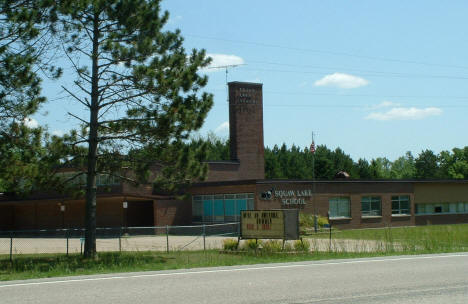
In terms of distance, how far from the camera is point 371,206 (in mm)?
47438

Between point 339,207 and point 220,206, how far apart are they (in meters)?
9.17

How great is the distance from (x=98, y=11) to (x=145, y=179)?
631 cm

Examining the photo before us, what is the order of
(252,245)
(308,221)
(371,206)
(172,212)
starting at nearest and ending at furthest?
(252,245) → (308,221) → (172,212) → (371,206)

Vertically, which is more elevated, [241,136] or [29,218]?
[241,136]

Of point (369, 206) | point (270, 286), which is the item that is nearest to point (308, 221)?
point (369, 206)

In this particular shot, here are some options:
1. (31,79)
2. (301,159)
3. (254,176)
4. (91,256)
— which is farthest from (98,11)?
(301,159)

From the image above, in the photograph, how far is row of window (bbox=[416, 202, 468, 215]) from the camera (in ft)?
170

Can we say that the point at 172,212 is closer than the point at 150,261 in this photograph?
No

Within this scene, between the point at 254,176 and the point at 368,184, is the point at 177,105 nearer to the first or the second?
the point at 368,184

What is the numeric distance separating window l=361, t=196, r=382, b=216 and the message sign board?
24.2 meters

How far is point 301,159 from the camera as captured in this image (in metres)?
108

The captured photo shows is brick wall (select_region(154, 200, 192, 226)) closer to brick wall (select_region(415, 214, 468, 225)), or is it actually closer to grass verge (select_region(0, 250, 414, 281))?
brick wall (select_region(415, 214, 468, 225))

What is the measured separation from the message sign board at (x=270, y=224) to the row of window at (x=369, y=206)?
70.1 feet

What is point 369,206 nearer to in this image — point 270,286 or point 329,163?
point 270,286
